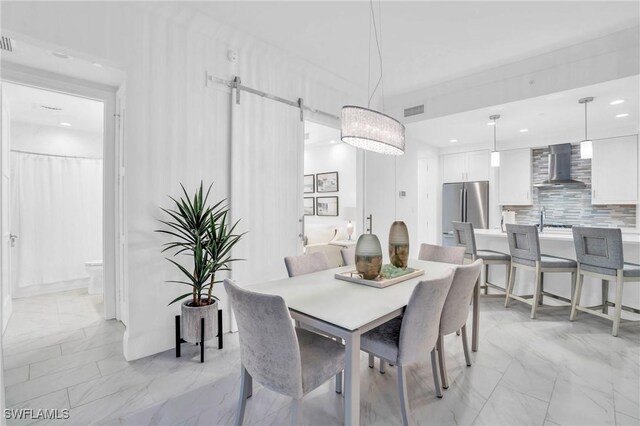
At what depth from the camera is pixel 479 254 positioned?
4031 mm

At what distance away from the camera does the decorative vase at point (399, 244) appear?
2.41 m

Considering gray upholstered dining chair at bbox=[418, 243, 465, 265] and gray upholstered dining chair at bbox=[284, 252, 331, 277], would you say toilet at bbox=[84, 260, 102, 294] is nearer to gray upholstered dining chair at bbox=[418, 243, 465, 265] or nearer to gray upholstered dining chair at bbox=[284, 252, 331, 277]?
gray upholstered dining chair at bbox=[284, 252, 331, 277]

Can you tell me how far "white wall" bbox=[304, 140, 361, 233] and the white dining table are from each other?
3.90m

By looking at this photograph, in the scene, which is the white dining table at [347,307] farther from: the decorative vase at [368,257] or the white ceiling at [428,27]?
the white ceiling at [428,27]

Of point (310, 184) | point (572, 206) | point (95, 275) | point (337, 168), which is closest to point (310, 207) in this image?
point (310, 184)

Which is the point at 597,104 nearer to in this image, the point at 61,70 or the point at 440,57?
Result: the point at 440,57

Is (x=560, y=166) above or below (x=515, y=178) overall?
above

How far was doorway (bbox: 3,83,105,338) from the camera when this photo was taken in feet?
13.3

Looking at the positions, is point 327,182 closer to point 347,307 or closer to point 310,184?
point 310,184

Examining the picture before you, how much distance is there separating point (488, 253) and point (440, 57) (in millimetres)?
2409

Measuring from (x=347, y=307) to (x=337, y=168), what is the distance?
5023mm

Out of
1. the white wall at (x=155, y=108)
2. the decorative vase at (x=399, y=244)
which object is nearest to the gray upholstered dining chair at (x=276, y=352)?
the decorative vase at (x=399, y=244)

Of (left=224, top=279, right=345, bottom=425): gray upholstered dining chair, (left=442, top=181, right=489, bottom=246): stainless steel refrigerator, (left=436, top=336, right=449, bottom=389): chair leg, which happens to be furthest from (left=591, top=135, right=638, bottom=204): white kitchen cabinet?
(left=224, top=279, right=345, bottom=425): gray upholstered dining chair

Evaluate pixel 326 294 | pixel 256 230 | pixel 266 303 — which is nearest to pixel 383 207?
pixel 256 230
